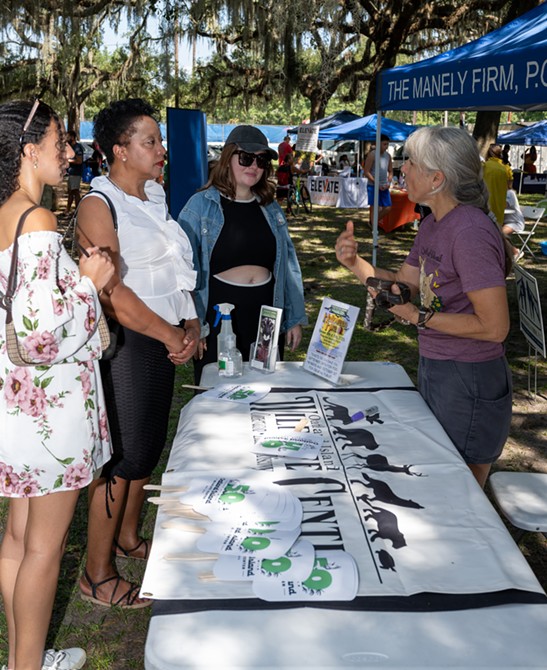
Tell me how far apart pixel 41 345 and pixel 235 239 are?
1593 mm

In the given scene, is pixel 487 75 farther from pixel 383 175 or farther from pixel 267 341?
pixel 383 175

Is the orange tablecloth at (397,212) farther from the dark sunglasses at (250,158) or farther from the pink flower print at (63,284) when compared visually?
the pink flower print at (63,284)

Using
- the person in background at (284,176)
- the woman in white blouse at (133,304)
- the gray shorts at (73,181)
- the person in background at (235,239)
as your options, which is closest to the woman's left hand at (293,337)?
the person in background at (235,239)

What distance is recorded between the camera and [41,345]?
1887 millimetres

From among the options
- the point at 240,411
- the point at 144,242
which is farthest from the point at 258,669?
the point at 144,242

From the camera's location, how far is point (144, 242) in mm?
2607

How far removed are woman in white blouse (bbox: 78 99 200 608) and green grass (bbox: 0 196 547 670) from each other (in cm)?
12

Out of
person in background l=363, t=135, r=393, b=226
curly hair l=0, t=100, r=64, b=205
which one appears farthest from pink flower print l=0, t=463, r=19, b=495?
person in background l=363, t=135, r=393, b=226

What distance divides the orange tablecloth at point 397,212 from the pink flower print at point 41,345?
39.5 feet

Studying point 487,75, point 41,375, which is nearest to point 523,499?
point 41,375

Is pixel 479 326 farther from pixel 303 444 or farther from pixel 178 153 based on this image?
pixel 178 153

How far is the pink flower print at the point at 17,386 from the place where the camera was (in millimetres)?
1993

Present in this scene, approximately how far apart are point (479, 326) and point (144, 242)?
1.17m

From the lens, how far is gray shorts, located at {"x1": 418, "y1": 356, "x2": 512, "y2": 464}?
8.27 ft
